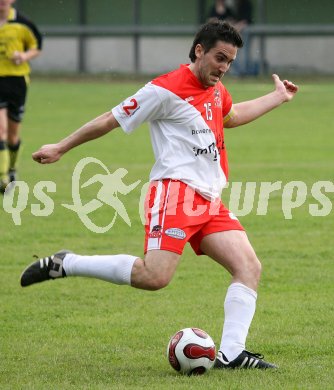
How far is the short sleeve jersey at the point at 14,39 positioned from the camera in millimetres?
13891

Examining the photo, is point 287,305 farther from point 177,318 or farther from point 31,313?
point 31,313

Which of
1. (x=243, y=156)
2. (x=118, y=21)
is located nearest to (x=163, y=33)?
(x=118, y=21)

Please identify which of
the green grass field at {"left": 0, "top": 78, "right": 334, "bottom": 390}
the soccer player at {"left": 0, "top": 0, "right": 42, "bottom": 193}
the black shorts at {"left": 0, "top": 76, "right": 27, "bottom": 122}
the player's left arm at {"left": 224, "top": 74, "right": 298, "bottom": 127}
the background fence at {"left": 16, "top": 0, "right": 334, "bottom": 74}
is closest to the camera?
the green grass field at {"left": 0, "top": 78, "right": 334, "bottom": 390}

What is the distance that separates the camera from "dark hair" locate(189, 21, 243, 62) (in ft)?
19.3

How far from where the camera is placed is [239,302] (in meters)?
5.92

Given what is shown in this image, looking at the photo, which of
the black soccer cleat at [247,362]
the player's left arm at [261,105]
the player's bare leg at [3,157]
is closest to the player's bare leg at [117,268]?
the black soccer cleat at [247,362]

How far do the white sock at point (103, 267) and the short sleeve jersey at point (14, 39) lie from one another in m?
8.20

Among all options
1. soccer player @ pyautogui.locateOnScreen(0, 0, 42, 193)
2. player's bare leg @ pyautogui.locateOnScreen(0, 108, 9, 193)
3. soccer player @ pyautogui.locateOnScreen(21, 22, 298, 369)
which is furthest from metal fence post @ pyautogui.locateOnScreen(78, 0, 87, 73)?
soccer player @ pyautogui.locateOnScreen(21, 22, 298, 369)

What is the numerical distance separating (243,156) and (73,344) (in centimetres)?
1011

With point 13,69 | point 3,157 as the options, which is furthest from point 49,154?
point 13,69

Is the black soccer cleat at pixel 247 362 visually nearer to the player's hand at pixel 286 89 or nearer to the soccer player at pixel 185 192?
the soccer player at pixel 185 192

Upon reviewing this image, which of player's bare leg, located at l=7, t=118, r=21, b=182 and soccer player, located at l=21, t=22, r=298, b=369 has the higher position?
soccer player, located at l=21, t=22, r=298, b=369

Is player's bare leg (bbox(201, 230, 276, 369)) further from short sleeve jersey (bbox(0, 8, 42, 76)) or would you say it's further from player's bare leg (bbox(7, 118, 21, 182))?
short sleeve jersey (bbox(0, 8, 42, 76))

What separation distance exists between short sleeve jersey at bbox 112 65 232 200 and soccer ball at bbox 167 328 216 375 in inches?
31.6
